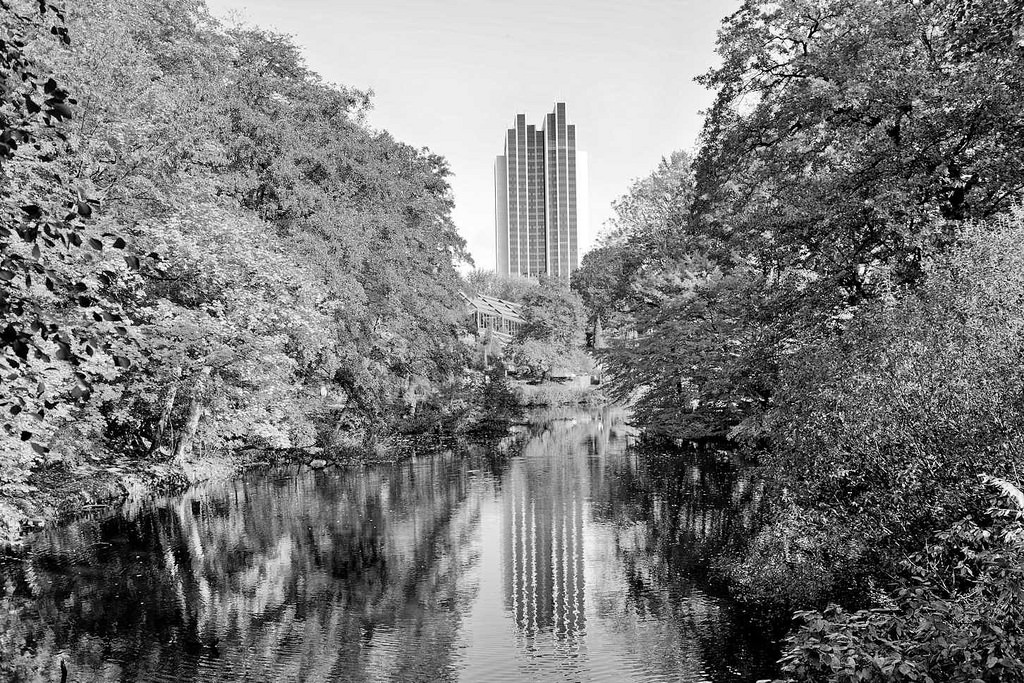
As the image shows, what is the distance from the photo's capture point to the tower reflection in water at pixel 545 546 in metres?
18.3

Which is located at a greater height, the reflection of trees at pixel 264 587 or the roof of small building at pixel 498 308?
the roof of small building at pixel 498 308

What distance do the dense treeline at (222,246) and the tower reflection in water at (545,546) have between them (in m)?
8.35

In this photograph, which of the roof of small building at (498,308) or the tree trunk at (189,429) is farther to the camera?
the roof of small building at (498,308)

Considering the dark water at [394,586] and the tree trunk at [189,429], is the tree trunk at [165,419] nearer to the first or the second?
the tree trunk at [189,429]

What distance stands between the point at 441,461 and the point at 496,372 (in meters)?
16.2

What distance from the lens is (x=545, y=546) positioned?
23391 mm

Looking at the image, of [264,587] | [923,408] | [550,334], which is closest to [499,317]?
[550,334]

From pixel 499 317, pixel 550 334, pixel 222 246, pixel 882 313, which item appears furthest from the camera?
pixel 499 317

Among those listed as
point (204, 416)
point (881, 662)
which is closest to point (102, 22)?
point (204, 416)

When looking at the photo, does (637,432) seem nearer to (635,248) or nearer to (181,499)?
(635,248)

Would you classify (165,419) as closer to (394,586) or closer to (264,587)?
(264,587)

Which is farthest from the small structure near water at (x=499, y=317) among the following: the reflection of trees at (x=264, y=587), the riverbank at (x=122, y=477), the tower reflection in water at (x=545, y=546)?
the reflection of trees at (x=264, y=587)

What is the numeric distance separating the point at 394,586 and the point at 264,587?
9.24 feet

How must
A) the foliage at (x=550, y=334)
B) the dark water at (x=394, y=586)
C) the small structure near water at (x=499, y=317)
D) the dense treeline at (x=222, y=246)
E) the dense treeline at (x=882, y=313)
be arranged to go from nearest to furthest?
the dense treeline at (x=882, y=313)
the dark water at (x=394, y=586)
the dense treeline at (x=222, y=246)
the foliage at (x=550, y=334)
the small structure near water at (x=499, y=317)
